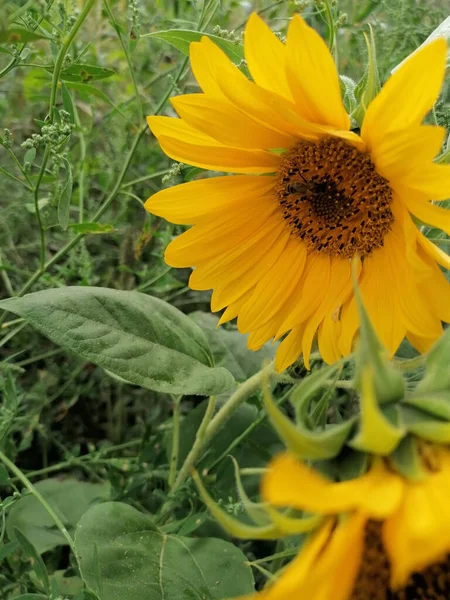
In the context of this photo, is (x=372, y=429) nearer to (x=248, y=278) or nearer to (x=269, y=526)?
(x=269, y=526)

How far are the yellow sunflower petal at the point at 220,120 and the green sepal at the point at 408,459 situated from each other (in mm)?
292

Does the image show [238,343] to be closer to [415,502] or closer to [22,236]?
[22,236]

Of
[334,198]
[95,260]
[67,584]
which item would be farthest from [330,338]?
[95,260]

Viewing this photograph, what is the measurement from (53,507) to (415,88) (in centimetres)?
60

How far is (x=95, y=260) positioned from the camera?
1.00 meters

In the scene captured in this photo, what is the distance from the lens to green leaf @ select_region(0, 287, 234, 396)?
570 mm

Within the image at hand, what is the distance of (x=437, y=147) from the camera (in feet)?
1.38

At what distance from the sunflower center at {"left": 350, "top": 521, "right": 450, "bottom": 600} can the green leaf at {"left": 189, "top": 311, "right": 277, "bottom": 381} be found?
45 centimetres

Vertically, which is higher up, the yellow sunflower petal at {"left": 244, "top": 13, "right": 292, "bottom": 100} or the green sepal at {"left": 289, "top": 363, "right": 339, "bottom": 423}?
the yellow sunflower petal at {"left": 244, "top": 13, "right": 292, "bottom": 100}

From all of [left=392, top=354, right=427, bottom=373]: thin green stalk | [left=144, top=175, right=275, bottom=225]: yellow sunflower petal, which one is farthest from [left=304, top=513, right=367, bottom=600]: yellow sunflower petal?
[left=144, top=175, right=275, bottom=225]: yellow sunflower petal

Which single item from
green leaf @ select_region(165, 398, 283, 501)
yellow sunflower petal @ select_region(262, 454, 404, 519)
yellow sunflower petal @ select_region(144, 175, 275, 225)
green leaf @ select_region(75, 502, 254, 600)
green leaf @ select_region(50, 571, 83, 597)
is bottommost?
green leaf @ select_region(50, 571, 83, 597)

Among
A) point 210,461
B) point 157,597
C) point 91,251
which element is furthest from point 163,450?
point 91,251

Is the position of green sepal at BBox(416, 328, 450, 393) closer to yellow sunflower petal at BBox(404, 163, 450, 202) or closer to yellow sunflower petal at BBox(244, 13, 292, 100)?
yellow sunflower petal at BBox(404, 163, 450, 202)

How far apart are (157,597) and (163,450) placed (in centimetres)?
28
